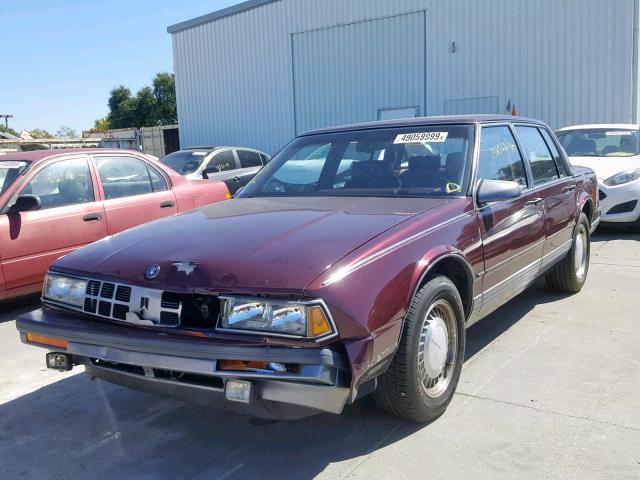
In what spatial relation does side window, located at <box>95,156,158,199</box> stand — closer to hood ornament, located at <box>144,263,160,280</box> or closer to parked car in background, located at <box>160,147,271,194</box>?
hood ornament, located at <box>144,263,160,280</box>

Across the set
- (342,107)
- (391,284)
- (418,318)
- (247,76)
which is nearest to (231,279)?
(391,284)

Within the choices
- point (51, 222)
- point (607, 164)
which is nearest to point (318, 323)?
point (51, 222)

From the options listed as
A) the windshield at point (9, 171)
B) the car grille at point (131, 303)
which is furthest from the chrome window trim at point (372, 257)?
the windshield at point (9, 171)

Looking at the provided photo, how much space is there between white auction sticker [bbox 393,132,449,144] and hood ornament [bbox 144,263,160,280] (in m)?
1.91

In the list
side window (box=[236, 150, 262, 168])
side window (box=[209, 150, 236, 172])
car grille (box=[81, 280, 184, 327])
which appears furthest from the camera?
side window (box=[236, 150, 262, 168])

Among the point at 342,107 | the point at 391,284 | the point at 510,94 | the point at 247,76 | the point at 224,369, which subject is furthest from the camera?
the point at 247,76

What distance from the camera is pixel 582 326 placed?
15.3 feet

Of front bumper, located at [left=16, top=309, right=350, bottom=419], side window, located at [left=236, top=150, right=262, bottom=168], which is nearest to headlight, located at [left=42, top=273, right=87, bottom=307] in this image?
front bumper, located at [left=16, top=309, right=350, bottom=419]

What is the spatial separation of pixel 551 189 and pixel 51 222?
432 centimetres

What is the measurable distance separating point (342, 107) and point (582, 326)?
14.1 meters

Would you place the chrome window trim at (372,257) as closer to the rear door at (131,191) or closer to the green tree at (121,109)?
the rear door at (131,191)

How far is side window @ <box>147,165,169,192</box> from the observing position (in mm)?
6633

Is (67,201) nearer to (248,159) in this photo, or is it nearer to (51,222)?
(51,222)

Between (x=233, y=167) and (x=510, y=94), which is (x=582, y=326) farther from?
(x=510, y=94)
